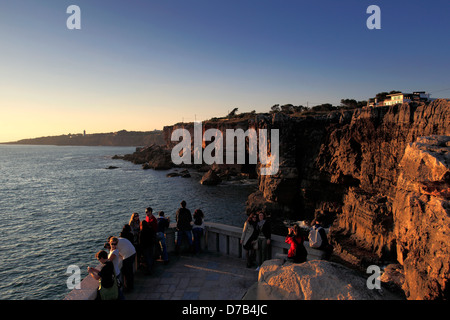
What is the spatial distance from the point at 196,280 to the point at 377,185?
78.5 feet

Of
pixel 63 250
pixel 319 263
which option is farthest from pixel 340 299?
pixel 63 250

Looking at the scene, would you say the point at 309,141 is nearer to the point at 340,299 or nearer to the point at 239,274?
the point at 239,274

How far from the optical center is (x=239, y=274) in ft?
23.5

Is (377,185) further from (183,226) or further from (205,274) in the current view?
(205,274)

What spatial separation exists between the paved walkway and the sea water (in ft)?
42.6

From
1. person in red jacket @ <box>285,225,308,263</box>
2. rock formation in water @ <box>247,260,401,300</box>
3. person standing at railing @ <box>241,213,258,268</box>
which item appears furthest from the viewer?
person standing at railing @ <box>241,213,258,268</box>

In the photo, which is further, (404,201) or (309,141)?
(309,141)

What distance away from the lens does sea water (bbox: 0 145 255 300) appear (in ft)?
61.3

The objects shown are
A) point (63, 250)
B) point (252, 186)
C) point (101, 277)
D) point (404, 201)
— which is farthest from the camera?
point (252, 186)

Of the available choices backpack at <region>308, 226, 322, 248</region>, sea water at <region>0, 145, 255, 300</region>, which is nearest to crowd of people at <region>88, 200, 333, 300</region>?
backpack at <region>308, 226, 322, 248</region>

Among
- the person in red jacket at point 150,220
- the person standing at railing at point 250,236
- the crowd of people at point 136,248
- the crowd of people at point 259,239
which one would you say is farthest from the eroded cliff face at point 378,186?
the person in red jacket at point 150,220

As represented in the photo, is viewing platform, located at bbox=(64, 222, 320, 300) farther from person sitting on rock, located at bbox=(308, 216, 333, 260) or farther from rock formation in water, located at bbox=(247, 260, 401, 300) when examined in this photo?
rock formation in water, located at bbox=(247, 260, 401, 300)
